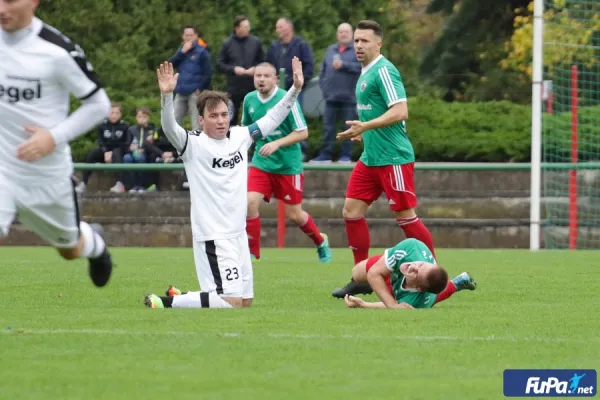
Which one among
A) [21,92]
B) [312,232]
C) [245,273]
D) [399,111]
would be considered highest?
[21,92]

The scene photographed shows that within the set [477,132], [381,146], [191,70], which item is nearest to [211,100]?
[381,146]

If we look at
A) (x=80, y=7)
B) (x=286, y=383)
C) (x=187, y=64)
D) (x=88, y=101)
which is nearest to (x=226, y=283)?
(x=88, y=101)

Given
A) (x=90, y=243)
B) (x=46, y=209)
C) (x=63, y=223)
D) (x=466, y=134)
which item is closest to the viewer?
(x=46, y=209)

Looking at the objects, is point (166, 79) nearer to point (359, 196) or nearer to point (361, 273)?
point (361, 273)

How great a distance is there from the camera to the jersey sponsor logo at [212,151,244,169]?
10.3 metres

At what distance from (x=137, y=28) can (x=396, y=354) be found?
77.1 ft

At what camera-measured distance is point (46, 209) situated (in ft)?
27.9

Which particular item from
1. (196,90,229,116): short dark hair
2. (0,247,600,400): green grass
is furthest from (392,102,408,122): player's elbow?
(196,90,229,116): short dark hair

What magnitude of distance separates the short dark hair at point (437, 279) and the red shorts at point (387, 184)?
253 centimetres

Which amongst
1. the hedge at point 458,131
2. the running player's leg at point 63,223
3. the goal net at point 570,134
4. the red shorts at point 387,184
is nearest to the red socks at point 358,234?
the red shorts at point 387,184

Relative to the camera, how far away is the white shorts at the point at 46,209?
8227 millimetres

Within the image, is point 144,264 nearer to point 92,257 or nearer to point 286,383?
point 92,257

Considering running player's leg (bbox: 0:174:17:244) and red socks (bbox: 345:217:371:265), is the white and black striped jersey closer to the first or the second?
running player's leg (bbox: 0:174:17:244)

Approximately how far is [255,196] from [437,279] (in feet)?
20.7
